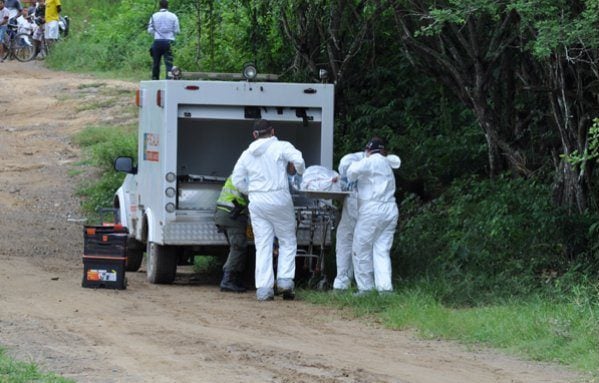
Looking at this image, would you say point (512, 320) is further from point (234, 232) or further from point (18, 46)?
point (18, 46)

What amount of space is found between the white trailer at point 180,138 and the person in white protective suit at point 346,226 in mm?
406

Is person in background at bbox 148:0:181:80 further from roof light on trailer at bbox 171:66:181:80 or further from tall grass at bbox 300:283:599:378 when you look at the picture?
tall grass at bbox 300:283:599:378

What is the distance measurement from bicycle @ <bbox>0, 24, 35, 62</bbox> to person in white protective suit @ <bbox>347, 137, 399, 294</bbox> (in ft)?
67.3

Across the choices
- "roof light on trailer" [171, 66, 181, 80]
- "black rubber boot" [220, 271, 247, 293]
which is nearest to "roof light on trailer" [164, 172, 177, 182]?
"roof light on trailer" [171, 66, 181, 80]

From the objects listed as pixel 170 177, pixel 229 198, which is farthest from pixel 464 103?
pixel 170 177

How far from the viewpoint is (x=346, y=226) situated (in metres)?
13.2

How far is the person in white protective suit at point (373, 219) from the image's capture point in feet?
41.9

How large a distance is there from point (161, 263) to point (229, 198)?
1.28 metres

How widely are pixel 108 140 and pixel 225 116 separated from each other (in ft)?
33.1

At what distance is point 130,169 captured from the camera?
14789mm

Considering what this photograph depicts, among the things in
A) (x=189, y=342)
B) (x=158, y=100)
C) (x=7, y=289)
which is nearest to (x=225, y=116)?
(x=158, y=100)

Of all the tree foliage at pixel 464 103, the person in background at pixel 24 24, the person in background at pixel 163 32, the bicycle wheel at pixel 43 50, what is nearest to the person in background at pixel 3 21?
the person in background at pixel 24 24

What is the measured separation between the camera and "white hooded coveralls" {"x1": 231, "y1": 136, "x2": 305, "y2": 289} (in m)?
12.8

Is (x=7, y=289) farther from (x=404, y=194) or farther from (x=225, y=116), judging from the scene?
(x=404, y=194)
